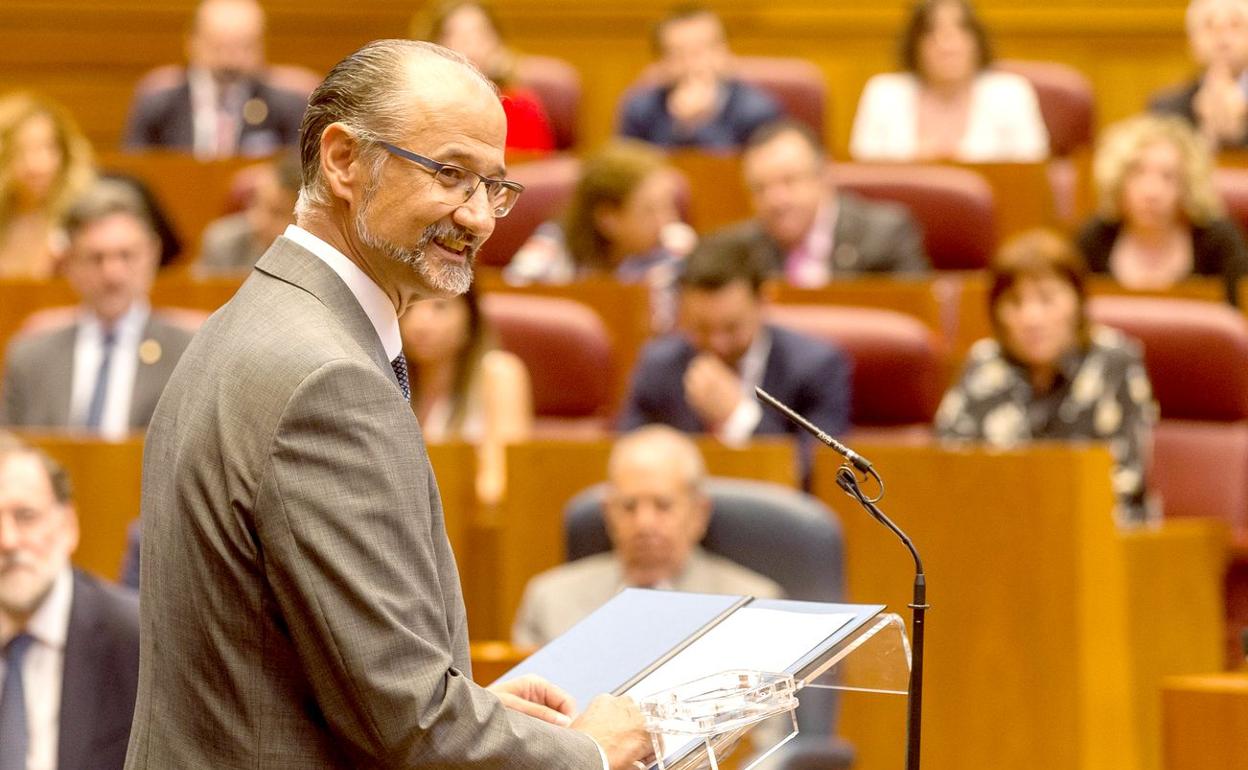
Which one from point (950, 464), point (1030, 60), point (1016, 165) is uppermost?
point (1030, 60)

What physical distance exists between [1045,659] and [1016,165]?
2137 millimetres

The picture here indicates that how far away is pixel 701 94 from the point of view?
5.04 m

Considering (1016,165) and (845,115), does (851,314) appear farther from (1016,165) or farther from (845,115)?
(845,115)

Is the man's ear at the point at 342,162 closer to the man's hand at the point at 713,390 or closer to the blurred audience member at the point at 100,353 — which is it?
A: the man's hand at the point at 713,390

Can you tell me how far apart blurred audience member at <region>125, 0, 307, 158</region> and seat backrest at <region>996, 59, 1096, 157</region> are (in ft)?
6.34

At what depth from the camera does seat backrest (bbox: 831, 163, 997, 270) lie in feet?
14.4

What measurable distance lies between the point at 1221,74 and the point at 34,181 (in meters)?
2.79

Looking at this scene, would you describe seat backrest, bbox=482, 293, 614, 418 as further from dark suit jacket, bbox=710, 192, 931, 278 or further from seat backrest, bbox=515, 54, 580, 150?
seat backrest, bbox=515, 54, 580, 150

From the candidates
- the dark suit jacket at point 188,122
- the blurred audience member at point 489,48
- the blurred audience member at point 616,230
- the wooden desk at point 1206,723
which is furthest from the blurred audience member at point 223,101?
the wooden desk at point 1206,723

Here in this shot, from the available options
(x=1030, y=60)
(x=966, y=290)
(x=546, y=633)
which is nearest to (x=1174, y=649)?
(x=546, y=633)

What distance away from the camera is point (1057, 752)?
2650 mm

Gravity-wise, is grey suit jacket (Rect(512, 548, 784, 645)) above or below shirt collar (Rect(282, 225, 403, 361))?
below

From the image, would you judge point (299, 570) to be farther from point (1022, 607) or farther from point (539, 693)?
point (1022, 607)

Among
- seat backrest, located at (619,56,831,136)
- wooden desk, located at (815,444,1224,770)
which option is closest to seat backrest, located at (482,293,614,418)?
wooden desk, located at (815,444,1224,770)
